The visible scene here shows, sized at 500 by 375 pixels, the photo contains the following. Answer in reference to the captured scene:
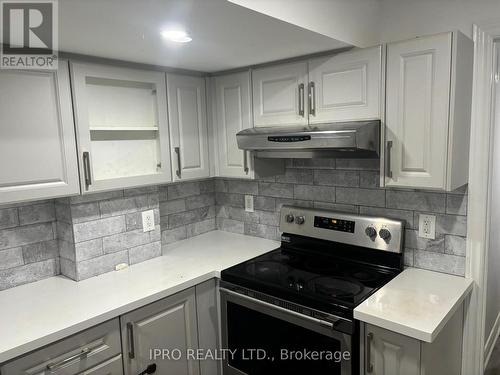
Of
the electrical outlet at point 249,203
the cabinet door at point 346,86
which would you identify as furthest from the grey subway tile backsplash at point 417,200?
the electrical outlet at point 249,203

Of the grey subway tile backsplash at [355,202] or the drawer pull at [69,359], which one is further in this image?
the grey subway tile backsplash at [355,202]

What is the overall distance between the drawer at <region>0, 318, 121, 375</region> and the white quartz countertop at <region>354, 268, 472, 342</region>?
1.09m

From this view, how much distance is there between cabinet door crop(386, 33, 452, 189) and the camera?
162 centimetres

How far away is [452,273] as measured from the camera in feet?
6.35

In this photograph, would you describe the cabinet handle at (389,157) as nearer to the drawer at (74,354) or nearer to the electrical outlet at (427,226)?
the electrical outlet at (427,226)

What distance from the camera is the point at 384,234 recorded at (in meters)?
2.01

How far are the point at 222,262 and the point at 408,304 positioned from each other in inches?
41.7

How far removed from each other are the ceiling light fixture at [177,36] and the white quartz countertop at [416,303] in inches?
53.4

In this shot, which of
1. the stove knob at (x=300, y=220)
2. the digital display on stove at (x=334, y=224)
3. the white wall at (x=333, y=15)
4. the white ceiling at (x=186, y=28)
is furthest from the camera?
the stove knob at (x=300, y=220)

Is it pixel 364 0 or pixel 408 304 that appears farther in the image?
pixel 364 0

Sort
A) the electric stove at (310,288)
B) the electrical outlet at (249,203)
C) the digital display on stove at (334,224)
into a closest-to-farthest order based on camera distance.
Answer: the electric stove at (310,288) → the digital display on stove at (334,224) → the electrical outlet at (249,203)

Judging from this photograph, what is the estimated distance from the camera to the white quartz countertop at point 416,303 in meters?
1.47

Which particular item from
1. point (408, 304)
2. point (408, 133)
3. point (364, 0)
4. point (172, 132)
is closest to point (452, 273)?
point (408, 304)

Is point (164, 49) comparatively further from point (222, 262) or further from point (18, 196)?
point (222, 262)
